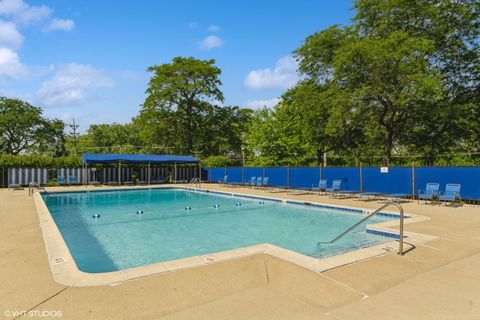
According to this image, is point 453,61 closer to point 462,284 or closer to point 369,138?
point 369,138

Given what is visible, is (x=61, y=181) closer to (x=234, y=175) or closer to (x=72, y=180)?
(x=72, y=180)

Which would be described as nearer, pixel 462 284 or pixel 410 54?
pixel 462 284

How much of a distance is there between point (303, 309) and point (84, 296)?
8.27 feet

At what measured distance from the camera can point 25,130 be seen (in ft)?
143

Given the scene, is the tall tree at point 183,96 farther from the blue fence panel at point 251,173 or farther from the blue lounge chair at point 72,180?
the blue fence panel at point 251,173

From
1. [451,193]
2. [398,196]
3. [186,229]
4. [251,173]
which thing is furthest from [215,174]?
[451,193]

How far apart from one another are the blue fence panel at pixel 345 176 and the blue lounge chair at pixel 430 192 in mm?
3455

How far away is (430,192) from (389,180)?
257 centimetres

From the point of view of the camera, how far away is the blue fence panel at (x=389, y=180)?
14539mm

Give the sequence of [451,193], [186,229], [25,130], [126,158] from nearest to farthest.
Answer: [186,229]
[451,193]
[126,158]
[25,130]

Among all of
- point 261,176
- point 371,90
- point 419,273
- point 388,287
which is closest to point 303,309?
point 388,287

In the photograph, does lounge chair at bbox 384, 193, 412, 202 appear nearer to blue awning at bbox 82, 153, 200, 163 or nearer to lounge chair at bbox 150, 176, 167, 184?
blue awning at bbox 82, 153, 200, 163

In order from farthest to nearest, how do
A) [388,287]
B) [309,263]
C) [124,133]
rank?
[124,133] → [309,263] → [388,287]

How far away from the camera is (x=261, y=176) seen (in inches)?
893
